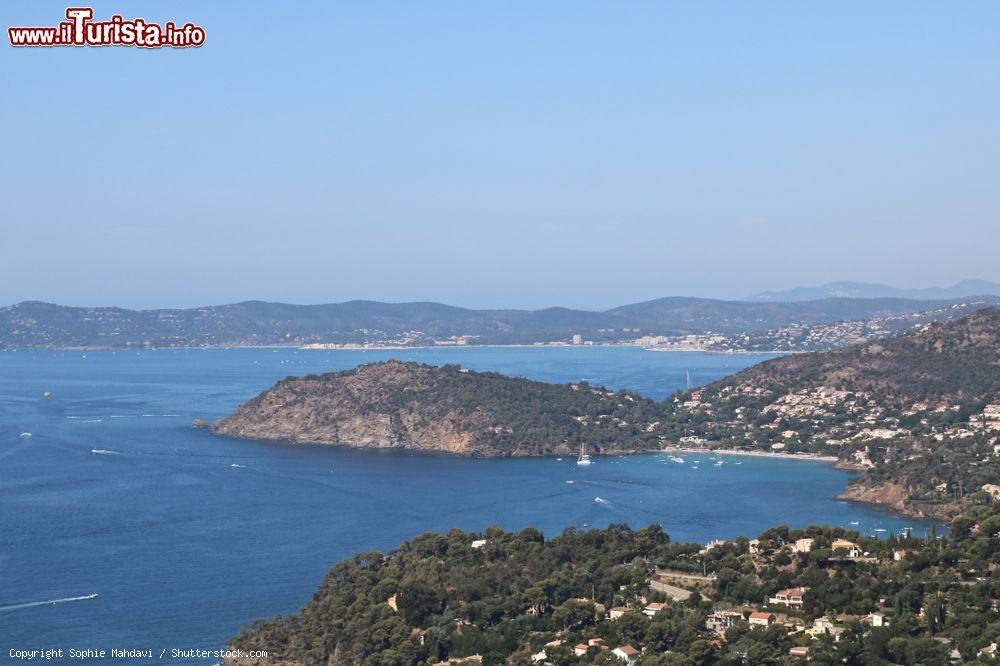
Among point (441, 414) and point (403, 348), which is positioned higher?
point (403, 348)

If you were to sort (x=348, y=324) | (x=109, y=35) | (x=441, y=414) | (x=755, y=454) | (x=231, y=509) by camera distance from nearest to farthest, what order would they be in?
(x=109, y=35) → (x=231, y=509) → (x=755, y=454) → (x=441, y=414) → (x=348, y=324)

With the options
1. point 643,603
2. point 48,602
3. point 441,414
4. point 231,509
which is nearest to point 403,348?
point 441,414

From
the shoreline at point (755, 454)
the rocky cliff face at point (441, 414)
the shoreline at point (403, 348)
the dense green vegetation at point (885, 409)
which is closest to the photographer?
the dense green vegetation at point (885, 409)

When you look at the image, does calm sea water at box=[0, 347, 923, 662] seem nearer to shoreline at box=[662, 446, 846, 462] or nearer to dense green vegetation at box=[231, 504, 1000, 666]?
shoreline at box=[662, 446, 846, 462]

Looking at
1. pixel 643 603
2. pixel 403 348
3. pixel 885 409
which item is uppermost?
pixel 403 348

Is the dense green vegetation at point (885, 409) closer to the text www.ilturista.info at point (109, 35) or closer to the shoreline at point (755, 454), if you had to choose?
the shoreline at point (755, 454)

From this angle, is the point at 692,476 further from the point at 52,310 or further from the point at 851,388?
the point at 52,310

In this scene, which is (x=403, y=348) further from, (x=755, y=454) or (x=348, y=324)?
(x=755, y=454)

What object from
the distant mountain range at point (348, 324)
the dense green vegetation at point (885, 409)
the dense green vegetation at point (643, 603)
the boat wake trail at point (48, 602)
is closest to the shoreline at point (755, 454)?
the dense green vegetation at point (885, 409)
